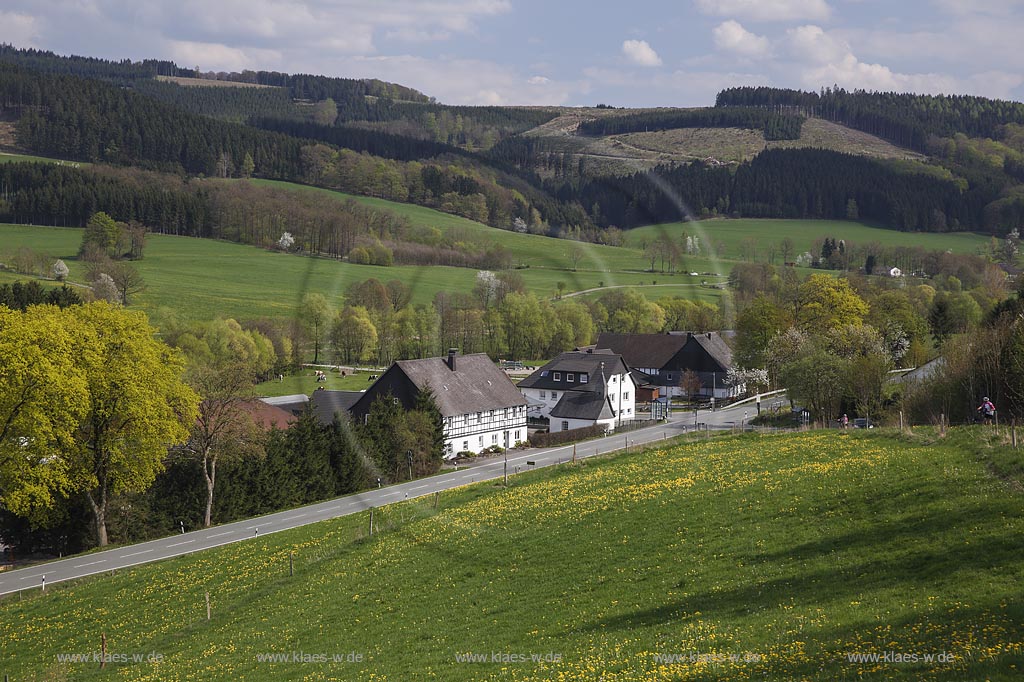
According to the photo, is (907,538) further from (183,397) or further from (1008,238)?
(1008,238)

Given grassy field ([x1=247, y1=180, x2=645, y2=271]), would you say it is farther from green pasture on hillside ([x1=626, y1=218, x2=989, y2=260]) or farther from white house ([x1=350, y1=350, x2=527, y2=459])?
green pasture on hillside ([x1=626, y1=218, x2=989, y2=260])

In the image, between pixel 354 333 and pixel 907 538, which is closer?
pixel 907 538

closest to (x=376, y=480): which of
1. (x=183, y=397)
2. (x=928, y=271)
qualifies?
(x=183, y=397)

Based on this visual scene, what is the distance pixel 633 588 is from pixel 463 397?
147ft

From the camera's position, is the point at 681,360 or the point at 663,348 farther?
the point at 663,348

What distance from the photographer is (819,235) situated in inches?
6476

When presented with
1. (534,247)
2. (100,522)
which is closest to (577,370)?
(534,247)

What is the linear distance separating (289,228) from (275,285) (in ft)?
26.6

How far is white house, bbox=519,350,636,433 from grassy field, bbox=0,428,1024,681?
35949 mm

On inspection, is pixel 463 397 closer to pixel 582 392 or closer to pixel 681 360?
pixel 582 392

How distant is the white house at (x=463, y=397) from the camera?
60.1m

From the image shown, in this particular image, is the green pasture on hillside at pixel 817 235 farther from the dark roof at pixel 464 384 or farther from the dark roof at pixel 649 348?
the dark roof at pixel 464 384

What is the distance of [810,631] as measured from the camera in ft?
44.7

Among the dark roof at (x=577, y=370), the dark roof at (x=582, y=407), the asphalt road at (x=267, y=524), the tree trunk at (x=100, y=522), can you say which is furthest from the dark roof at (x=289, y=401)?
the tree trunk at (x=100, y=522)
